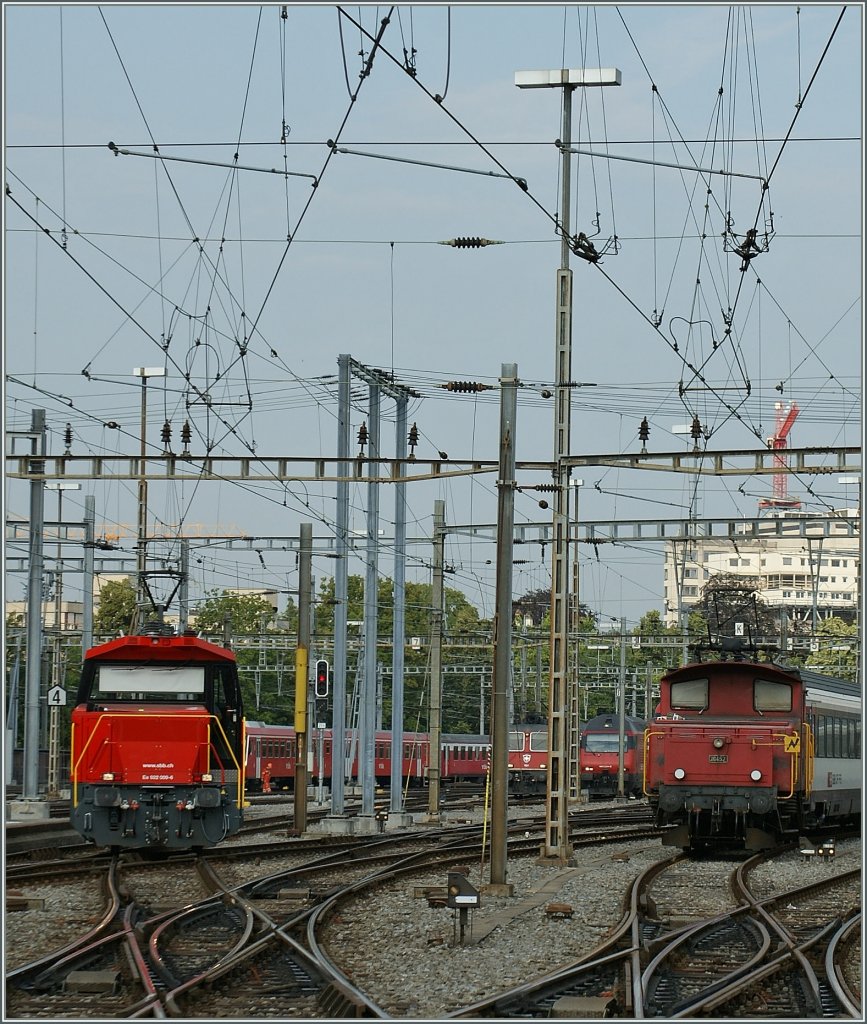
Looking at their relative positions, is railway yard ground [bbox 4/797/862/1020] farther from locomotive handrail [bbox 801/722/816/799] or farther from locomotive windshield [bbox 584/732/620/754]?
locomotive windshield [bbox 584/732/620/754]

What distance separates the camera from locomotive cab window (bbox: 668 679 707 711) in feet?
89.7

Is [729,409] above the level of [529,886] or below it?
above

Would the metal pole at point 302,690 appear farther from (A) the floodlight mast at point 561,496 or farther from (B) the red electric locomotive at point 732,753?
(A) the floodlight mast at point 561,496

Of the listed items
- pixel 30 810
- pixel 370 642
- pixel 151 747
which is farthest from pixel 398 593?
pixel 151 747

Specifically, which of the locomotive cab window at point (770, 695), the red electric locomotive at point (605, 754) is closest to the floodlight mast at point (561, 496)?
the locomotive cab window at point (770, 695)

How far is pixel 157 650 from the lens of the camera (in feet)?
78.8

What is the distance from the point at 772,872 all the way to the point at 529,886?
5.24 meters

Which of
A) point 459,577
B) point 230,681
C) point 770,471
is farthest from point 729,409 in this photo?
point 459,577

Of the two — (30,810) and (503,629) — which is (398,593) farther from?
(503,629)

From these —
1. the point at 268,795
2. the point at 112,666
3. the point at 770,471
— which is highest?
the point at 770,471

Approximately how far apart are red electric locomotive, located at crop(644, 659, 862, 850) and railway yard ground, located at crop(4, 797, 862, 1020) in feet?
2.87

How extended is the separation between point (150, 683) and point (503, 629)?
628 cm

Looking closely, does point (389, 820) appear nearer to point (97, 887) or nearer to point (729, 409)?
point (729, 409)

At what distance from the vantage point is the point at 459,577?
54.4 metres
